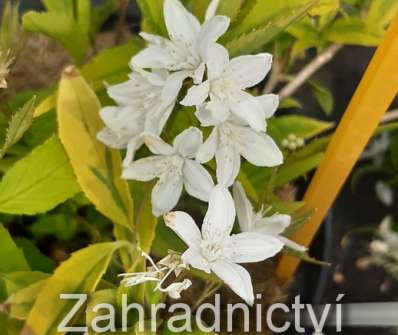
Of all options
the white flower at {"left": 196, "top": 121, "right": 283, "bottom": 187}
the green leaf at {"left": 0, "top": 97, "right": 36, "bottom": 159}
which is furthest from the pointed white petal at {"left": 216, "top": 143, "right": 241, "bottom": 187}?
the green leaf at {"left": 0, "top": 97, "right": 36, "bottom": 159}

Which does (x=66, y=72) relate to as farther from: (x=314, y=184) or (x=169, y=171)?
(x=314, y=184)

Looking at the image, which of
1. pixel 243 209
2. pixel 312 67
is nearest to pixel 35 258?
pixel 243 209

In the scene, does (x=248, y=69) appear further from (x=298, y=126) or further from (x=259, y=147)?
(x=298, y=126)

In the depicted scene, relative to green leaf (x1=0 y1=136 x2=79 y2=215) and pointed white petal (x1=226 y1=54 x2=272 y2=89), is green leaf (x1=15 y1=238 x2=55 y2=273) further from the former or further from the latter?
pointed white petal (x1=226 y1=54 x2=272 y2=89)

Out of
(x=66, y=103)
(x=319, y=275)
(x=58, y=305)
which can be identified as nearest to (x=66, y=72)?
(x=66, y=103)

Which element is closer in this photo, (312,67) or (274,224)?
(274,224)

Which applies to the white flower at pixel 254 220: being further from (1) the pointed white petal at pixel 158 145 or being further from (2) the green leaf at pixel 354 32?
(2) the green leaf at pixel 354 32
